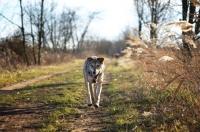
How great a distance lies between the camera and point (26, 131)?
186 inches

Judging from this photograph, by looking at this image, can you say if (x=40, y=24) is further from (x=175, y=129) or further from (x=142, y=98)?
(x=175, y=129)

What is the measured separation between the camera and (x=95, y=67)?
21.2 feet

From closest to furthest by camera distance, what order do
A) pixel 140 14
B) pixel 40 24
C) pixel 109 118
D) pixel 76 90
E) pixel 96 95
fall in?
1. pixel 109 118
2. pixel 96 95
3. pixel 76 90
4. pixel 40 24
5. pixel 140 14

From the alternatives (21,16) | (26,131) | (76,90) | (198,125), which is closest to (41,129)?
(26,131)

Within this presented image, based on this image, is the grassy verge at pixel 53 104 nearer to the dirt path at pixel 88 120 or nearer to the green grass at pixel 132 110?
the green grass at pixel 132 110

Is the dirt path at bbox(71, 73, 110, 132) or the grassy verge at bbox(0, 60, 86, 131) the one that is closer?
the dirt path at bbox(71, 73, 110, 132)

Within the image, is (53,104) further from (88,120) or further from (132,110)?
(132,110)

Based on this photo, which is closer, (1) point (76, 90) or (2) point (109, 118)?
(2) point (109, 118)

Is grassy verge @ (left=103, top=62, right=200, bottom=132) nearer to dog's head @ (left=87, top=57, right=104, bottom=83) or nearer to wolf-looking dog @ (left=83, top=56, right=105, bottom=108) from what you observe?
wolf-looking dog @ (left=83, top=56, right=105, bottom=108)

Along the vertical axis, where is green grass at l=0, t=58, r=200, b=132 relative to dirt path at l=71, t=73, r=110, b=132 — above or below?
above

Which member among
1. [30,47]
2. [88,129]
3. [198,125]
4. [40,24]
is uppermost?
[40,24]

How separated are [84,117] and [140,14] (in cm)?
2156

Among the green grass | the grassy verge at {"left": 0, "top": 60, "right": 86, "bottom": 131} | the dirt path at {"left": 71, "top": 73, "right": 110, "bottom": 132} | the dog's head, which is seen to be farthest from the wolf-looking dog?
the grassy verge at {"left": 0, "top": 60, "right": 86, "bottom": 131}

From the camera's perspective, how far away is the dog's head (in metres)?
6.34
